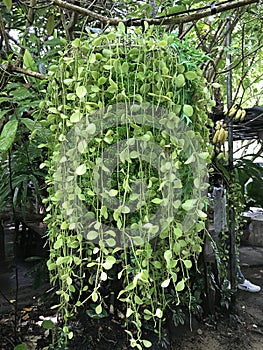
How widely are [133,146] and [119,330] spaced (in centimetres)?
A: 109

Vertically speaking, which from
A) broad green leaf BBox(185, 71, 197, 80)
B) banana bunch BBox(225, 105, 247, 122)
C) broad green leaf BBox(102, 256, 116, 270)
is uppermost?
banana bunch BBox(225, 105, 247, 122)

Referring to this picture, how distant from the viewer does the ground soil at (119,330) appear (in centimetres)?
140

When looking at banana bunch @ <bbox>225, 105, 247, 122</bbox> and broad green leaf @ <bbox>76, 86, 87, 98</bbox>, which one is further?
banana bunch @ <bbox>225, 105, 247, 122</bbox>

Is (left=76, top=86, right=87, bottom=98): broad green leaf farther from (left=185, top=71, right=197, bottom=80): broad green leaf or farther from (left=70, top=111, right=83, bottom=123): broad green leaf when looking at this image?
(left=185, top=71, right=197, bottom=80): broad green leaf

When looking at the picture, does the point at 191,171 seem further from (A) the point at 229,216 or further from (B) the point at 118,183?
(A) the point at 229,216

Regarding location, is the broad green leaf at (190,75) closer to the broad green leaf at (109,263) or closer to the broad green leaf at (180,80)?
the broad green leaf at (180,80)

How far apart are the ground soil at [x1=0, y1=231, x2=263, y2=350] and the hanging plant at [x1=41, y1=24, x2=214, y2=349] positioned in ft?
2.03

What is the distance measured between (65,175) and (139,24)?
0.37 meters

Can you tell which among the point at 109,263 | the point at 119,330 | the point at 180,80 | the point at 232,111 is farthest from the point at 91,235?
the point at 232,111

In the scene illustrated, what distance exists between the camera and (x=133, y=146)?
2.01 feet

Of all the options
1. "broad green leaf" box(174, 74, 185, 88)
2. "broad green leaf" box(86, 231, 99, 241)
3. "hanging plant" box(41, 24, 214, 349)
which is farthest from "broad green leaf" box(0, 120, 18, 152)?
"broad green leaf" box(174, 74, 185, 88)

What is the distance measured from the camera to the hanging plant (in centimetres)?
59

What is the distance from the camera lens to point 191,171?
63cm

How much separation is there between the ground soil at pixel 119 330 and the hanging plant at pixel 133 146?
620mm
